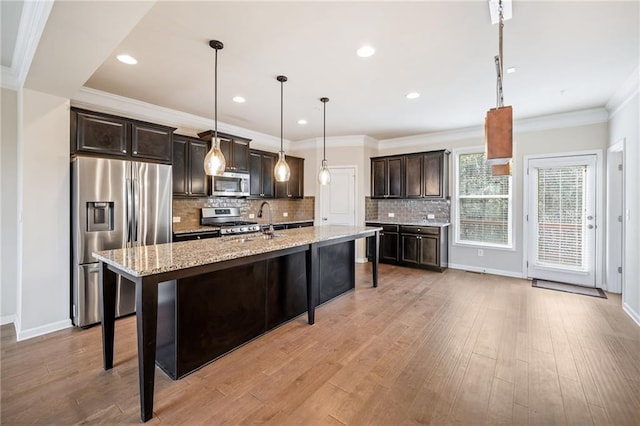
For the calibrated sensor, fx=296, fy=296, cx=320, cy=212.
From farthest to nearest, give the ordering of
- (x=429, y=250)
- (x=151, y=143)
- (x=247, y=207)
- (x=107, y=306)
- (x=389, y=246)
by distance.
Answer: (x=389, y=246) < (x=247, y=207) < (x=429, y=250) < (x=151, y=143) < (x=107, y=306)

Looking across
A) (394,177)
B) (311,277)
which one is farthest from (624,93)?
(311,277)

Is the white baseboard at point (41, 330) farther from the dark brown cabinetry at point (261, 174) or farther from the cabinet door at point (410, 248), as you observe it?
the cabinet door at point (410, 248)

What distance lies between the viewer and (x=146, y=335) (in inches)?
69.9

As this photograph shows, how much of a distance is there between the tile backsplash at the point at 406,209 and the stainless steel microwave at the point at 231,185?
8.60 ft

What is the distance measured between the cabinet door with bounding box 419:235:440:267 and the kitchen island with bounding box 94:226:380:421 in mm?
2860

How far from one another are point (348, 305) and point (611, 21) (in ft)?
11.6

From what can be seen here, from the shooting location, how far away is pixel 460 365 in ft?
7.78

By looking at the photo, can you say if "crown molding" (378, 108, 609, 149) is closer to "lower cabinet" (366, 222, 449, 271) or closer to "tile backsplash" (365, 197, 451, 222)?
"tile backsplash" (365, 197, 451, 222)

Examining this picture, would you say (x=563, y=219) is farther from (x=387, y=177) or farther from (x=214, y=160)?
(x=214, y=160)

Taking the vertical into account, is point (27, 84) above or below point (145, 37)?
below

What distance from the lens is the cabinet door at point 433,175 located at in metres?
5.60

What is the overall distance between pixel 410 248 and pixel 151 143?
462cm

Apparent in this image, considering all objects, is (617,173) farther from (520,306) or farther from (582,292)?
(520,306)

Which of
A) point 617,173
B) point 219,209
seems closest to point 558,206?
point 617,173
